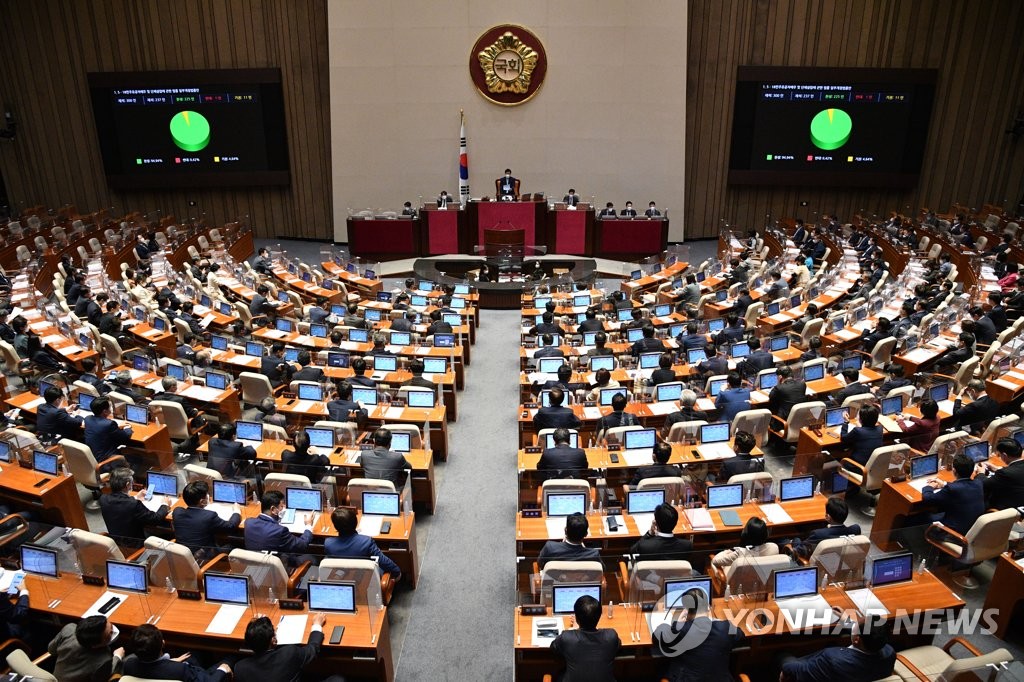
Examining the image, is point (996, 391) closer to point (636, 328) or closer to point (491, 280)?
point (636, 328)

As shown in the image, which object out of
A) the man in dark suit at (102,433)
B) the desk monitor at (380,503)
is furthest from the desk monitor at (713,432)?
the man in dark suit at (102,433)

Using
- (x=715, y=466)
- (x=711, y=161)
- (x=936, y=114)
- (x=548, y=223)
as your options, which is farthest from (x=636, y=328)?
(x=936, y=114)

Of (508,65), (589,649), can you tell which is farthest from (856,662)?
(508,65)

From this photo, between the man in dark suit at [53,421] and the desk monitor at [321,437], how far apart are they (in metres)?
2.82

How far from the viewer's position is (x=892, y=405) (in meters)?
8.23

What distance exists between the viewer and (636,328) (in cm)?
1180

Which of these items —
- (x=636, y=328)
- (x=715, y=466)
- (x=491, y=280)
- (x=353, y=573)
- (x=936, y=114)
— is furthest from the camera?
(x=936, y=114)

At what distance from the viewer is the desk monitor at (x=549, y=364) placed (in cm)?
961

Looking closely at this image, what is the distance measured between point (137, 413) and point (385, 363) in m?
3.13

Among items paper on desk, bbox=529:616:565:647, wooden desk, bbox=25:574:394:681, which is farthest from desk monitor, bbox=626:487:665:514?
wooden desk, bbox=25:574:394:681

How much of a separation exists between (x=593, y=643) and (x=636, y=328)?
7.82m

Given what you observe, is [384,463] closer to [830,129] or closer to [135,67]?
[830,129]


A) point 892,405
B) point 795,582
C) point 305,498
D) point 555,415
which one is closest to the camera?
point 795,582

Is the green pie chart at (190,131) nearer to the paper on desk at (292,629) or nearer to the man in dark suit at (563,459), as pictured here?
the man in dark suit at (563,459)
